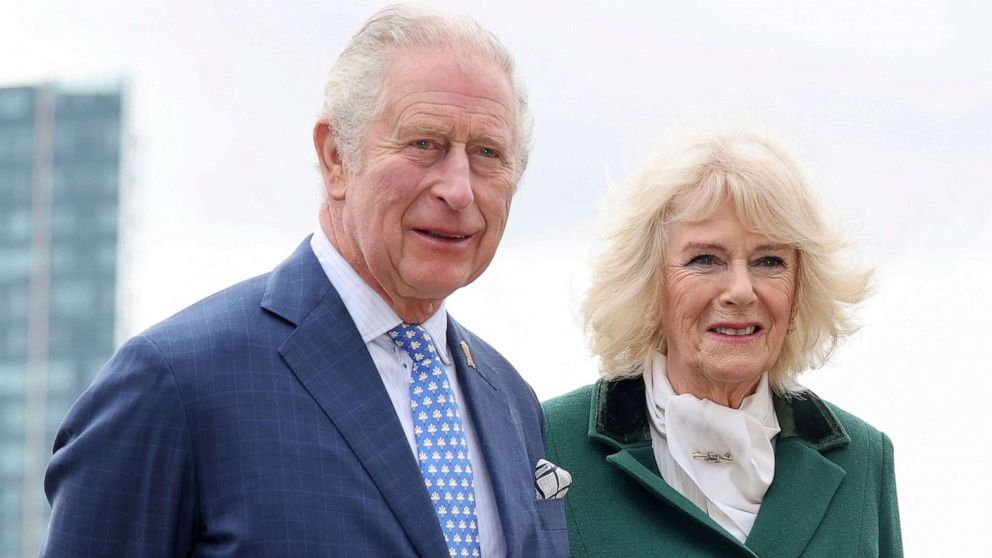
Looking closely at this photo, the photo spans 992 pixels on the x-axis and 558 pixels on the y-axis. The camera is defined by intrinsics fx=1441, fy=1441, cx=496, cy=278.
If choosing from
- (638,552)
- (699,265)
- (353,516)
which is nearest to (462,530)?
(353,516)

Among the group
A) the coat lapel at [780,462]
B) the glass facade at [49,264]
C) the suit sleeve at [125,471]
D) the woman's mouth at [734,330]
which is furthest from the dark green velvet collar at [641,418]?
the glass facade at [49,264]

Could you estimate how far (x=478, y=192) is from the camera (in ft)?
8.75

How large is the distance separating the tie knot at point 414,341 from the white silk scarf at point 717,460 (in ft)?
3.48

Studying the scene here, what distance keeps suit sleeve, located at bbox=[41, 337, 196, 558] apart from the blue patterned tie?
0.46 meters

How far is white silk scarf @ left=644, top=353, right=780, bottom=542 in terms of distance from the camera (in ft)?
11.9

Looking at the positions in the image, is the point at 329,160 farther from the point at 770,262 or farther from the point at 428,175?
the point at 770,262

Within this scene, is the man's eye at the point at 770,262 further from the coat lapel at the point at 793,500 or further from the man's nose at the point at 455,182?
the man's nose at the point at 455,182

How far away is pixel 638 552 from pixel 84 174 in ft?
226

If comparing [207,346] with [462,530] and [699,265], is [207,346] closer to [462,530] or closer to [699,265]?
[462,530]

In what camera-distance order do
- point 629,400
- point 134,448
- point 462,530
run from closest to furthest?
1. point 134,448
2. point 462,530
3. point 629,400

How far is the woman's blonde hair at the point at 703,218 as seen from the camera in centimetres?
360

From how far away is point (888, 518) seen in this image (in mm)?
3703

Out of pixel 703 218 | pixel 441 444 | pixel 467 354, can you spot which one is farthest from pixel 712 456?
pixel 441 444

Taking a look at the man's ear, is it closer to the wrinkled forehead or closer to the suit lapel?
the suit lapel
